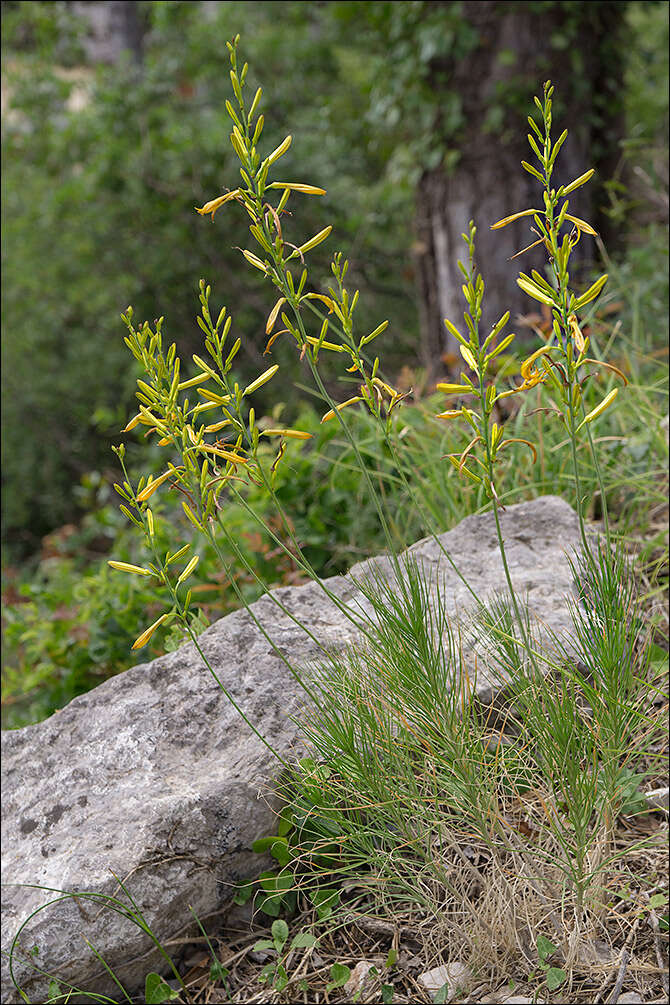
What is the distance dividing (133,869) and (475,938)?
65cm

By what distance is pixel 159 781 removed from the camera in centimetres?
181

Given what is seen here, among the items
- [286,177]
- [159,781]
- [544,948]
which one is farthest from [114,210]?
[544,948]

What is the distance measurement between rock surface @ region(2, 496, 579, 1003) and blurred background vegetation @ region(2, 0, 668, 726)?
101cm

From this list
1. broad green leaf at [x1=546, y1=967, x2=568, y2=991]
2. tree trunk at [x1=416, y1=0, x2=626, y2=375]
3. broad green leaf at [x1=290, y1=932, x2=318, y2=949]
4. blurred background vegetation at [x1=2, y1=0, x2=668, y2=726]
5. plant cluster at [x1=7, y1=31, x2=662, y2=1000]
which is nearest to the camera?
plant cluster at [x1=7, y1=31, x2=662, y2=1000]

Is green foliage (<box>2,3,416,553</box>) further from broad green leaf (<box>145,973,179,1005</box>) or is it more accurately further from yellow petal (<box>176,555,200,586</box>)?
yellow petal (<box>176,555,200,586</box>)

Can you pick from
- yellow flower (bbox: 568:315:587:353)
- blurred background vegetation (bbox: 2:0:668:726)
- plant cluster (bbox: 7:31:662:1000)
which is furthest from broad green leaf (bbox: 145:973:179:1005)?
blurred background vegetation (bbox: 2:0:668:726)

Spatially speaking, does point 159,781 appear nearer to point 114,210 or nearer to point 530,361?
point 530,361

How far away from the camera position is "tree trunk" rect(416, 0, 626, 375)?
4.26 metres

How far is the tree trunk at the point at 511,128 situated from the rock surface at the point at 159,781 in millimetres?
2507

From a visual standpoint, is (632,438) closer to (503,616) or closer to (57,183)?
(503,616)

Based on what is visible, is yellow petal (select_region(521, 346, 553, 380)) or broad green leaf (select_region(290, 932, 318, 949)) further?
broad green leaf (select_region(290, 932, 318, 949))

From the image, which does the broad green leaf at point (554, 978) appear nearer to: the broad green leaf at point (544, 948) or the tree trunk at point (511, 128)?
the broad green leaf at point (544, 948)

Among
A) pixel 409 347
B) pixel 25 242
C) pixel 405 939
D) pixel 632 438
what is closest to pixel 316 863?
pixel 405 939

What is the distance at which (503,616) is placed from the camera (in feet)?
4.86
